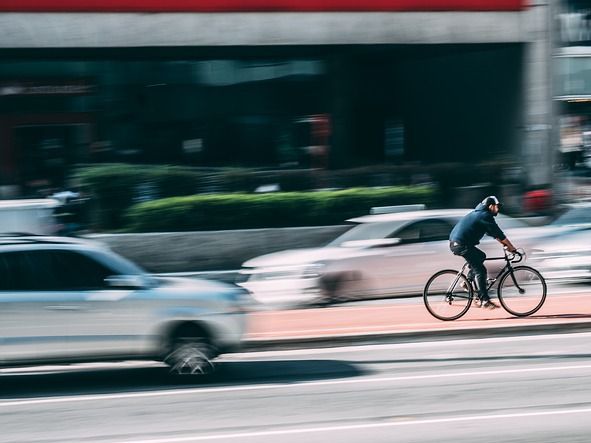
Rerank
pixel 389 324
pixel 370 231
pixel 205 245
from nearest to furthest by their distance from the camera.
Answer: pixel 389 324, pixel 370 231, pixel 205 245

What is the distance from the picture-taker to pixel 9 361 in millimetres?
10469

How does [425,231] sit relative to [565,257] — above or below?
above

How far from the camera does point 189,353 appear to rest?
10.9 metres

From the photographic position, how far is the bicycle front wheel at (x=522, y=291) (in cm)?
1458

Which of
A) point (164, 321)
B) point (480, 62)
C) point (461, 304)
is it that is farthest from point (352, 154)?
point (164, 321)

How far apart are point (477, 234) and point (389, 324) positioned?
164cm

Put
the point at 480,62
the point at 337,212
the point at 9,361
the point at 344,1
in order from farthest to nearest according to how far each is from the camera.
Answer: the point at 480,62, the point at 344,1, the point at 337,212, the point at 9,361

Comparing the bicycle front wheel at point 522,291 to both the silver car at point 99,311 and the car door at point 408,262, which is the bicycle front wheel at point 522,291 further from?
the silver car at point 99,311

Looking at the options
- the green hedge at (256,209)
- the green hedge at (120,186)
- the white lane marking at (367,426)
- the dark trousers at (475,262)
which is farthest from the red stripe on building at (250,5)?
the white lane marking at (367,426)

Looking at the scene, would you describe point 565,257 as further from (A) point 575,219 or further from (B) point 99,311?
(B) point 99,311

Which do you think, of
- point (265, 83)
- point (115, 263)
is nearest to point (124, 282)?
point (115, 263)

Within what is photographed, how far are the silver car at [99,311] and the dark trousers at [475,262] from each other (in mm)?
4072

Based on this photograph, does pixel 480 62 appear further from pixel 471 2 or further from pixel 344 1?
pixel 344 1

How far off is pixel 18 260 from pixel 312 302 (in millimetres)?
6474
